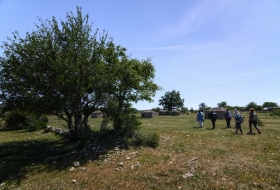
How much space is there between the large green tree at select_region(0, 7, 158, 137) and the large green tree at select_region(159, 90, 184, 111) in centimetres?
7827

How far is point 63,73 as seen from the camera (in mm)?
10797

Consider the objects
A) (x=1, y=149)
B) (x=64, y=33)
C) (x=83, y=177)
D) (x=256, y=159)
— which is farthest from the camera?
(x=1, y=149)

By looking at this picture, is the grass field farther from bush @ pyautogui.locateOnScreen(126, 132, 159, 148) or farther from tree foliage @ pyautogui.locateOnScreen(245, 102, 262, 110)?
tree foliage @ pyautogui.locateOnScreen(245, 102, 262, 110)

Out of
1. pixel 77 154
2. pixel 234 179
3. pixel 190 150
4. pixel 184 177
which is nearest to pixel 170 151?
pixel 190 150

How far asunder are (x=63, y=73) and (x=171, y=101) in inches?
3240

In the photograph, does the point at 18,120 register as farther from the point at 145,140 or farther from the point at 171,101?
the point at 171,101

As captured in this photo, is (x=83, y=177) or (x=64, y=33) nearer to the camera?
(x=83, y=177)

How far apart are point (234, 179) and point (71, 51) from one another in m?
10.4

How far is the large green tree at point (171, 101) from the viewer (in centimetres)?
9012

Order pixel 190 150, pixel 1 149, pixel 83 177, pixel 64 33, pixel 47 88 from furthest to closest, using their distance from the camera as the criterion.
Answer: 1. pixel 1 149
2. pixel 64 33
3. pixel 47 88
4. pixel 190 150
5. pixel 83 177

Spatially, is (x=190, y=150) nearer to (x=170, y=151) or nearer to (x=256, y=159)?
(x=170, y=151)

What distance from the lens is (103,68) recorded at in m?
12.0

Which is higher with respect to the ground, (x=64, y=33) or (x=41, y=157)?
(x=64, y=33)

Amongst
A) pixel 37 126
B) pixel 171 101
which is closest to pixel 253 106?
pixel 171 101
